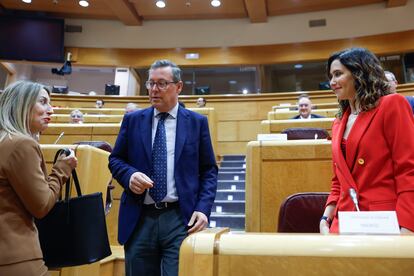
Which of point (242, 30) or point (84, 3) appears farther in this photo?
point (242, 30)

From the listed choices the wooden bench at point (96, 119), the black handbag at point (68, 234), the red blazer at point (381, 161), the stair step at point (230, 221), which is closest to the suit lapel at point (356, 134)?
the red blazer at point (381, 161)

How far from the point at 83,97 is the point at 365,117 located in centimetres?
635

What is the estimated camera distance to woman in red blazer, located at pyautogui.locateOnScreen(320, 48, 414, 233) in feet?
2.74

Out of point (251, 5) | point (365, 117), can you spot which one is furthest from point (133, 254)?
point (251, 5)

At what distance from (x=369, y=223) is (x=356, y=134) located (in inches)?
13.8

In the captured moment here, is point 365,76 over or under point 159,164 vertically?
over

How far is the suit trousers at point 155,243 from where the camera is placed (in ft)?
Answer: 3.43

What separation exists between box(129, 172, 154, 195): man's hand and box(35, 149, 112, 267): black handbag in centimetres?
13

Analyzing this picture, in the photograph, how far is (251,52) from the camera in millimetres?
7031

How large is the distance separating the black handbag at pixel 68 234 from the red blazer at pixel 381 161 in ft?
2.07

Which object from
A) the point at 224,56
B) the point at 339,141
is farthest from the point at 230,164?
the point at 339,141

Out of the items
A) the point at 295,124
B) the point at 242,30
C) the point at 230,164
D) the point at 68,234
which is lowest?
the point at 68,234

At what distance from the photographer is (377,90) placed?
0.93 metres

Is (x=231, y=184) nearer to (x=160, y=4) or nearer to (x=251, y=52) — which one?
(x=251, y=52)
